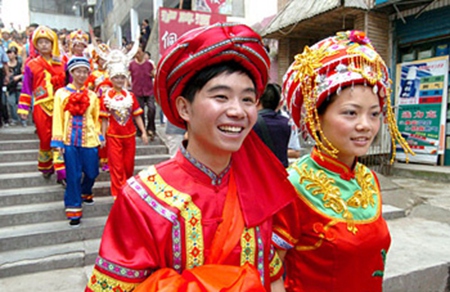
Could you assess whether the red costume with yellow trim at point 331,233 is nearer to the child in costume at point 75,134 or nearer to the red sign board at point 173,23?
the child in costume at point 75,134

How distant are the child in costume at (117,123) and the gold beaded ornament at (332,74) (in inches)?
136

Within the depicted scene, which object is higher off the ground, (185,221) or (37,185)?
(185,221)

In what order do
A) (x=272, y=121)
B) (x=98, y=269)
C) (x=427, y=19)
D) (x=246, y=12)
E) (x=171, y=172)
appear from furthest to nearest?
(x=246, y=12)
(x=427, y=19)
(x=272, y=121)
(x=171, y=172)
(x=98, y=269)

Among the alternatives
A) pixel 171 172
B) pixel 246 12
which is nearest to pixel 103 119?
pixel 171 172

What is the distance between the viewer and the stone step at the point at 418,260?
326 centimetres

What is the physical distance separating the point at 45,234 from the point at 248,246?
3.48 meters

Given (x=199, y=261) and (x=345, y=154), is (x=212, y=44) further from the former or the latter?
(x=345, y=154)

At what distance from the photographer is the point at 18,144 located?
5789mm

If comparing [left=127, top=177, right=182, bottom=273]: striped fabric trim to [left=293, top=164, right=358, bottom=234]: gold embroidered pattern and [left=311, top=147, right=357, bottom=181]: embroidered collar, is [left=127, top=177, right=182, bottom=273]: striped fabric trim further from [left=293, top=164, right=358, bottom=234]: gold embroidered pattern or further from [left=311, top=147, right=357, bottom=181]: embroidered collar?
[left=311, top=147, right=357, bottom=181]: embroidered collar

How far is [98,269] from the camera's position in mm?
1181

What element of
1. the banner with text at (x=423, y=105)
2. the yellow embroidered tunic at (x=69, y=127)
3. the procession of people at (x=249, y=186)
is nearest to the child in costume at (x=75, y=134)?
the yellow embroidered tunic at (x=69, y=127)

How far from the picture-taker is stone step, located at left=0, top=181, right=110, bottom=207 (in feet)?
14.8

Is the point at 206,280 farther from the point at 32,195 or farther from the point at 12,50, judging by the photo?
the point at 12,50

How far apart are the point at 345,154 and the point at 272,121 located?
1.49 meters
